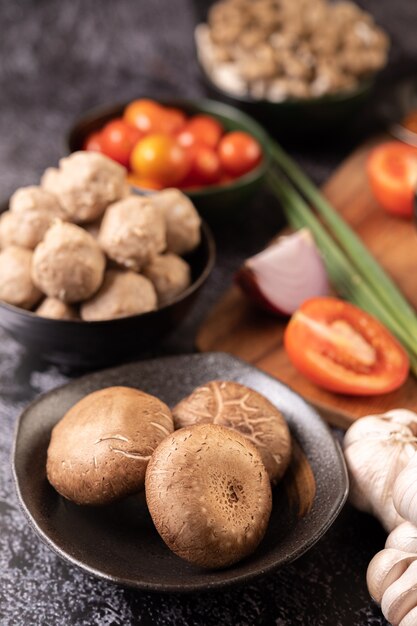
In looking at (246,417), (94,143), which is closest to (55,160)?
(94,143)

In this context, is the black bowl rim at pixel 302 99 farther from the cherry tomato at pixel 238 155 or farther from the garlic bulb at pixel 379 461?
the garlic bulb at pixel 379 461

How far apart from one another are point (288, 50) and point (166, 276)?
3.63 feet

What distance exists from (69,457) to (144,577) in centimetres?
20

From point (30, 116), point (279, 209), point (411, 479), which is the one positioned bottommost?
point (30, 116)

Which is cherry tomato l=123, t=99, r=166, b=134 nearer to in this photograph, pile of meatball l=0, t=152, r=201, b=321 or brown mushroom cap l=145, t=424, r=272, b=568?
pile of meatball l=0, t=152, r=201, b=321

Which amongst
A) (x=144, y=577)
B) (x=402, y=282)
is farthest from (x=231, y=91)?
(x=144, y=577)

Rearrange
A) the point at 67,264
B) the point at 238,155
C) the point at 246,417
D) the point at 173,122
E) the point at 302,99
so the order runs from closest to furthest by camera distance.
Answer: the point at 246,417 → the point at 67,264 → the point at 238,155 → the point at 173,122 → the point at 302,99

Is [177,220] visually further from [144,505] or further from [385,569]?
[385,569]

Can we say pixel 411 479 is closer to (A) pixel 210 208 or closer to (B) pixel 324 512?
(B) pixel 324 512

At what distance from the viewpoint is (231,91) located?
2295 mm

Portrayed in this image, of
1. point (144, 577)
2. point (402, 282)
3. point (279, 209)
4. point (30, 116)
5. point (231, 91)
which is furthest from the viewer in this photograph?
point (30, 116)

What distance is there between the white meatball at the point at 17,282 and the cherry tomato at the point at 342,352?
0.49 meters

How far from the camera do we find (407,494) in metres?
1.04

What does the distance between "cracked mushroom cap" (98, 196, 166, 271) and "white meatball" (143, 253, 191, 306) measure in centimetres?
4
